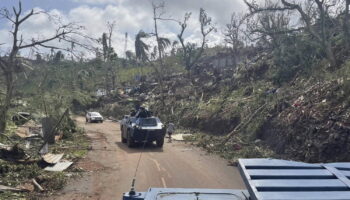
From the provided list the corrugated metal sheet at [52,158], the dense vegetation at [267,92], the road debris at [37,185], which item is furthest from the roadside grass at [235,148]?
the road debris at [37,185]

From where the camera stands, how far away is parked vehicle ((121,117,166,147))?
20766mm

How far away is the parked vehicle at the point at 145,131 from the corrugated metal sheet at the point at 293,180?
1687 centimetres

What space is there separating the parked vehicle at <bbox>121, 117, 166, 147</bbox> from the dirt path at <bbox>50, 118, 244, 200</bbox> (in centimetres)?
62

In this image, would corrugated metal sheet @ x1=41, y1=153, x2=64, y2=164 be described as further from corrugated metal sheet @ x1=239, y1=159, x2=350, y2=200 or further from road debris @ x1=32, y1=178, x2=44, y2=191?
corrugated metal sheet @ x1=239, y1=159, x2=350, y2=200

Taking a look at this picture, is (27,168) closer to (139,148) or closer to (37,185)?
(37,185)

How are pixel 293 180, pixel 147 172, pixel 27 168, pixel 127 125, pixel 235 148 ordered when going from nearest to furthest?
pixel 293 180
pixel 27 168
pixel 147 172
pixel 235 148
pixel 127 125

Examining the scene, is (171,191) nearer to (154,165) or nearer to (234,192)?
(234,192)

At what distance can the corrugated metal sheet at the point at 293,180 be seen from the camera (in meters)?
3.15

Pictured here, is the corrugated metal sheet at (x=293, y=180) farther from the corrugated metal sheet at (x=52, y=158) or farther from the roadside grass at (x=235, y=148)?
the corrugated metal sheet at (x=52, y=158)

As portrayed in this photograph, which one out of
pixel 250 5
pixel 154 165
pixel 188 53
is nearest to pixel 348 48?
pixel 250 5

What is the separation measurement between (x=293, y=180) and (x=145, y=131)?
1744 cm

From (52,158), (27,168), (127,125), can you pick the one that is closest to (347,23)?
(127,125)

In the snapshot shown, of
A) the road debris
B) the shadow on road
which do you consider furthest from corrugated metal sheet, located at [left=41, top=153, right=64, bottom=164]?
the shadow on road

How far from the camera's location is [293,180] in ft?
11.4
